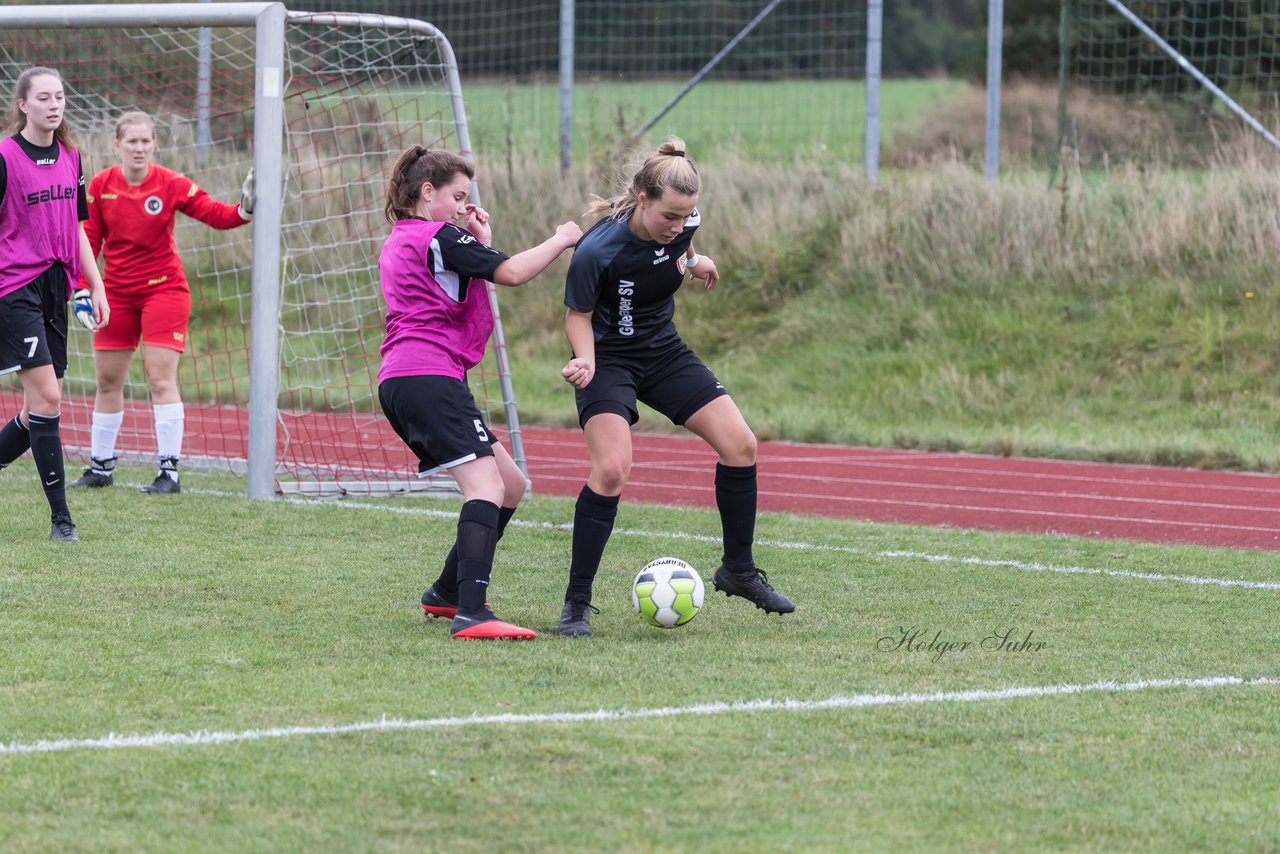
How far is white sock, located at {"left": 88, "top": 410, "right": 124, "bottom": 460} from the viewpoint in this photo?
9039 mm

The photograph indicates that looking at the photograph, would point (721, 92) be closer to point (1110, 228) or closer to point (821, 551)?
point (1110, 228)

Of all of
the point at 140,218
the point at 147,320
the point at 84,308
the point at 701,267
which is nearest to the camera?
the point at 701,267

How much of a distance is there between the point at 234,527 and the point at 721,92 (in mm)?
11206

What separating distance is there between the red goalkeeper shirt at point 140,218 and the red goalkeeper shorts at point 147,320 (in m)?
0.06

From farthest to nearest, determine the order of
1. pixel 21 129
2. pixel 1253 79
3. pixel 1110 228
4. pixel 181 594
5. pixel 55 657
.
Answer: pixel 1253 79 < pixel 1110 228 < pixel 21 129 < pixel 181 594 < pixel 55 657

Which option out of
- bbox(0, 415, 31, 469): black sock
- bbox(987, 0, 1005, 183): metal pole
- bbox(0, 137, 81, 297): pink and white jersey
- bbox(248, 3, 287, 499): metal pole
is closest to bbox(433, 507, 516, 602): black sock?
bbox(0, 137, 81, 297): pink and white jersey

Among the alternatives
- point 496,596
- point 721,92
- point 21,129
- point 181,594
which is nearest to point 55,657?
point 181,594

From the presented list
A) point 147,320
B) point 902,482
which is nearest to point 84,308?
point 147,320

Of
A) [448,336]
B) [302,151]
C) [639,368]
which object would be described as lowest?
[639,368]

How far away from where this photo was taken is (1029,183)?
15.2 m

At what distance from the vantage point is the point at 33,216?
7.34 meters

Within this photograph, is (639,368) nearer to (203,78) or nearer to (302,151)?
(302,151)

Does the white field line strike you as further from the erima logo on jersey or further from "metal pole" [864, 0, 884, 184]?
"metal pole" [864, 0, 884, 184]

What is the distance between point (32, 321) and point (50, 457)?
591 mm
